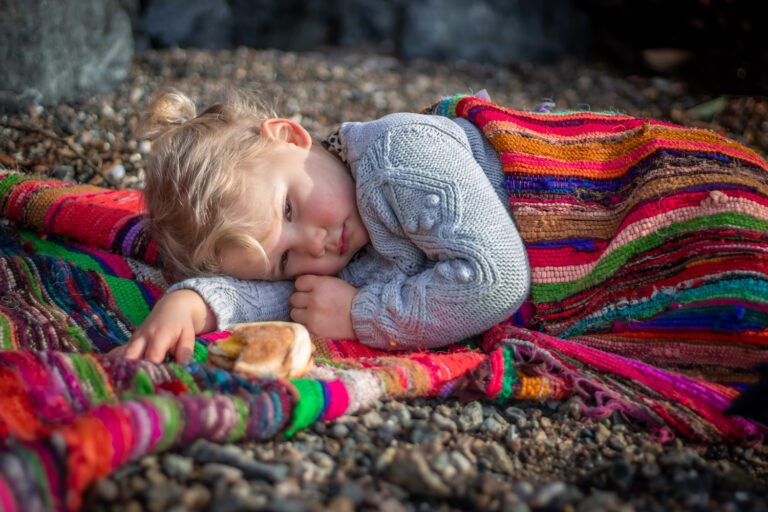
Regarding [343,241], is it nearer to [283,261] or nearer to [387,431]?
[283,261]

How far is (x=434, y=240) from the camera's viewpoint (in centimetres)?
218

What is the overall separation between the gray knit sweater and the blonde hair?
0.15m

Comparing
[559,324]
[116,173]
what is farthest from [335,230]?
[116,173]

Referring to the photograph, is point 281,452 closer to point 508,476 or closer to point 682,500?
point 508,476

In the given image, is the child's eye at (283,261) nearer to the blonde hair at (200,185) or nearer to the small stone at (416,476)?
the blonde hair at (200,185)

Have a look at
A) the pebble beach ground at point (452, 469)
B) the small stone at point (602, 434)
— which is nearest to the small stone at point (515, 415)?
the pebble beach ground at point (452, 469)

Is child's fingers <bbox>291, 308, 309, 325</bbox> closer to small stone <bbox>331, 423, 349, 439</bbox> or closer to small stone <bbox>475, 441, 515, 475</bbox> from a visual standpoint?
small stone <bbox>331, 423, 349, 439</bbox>

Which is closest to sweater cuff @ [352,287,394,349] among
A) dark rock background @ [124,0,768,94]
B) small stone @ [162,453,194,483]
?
small stone @ [162,453,194,483]

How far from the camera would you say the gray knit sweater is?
2148 mm

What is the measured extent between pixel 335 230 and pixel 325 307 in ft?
0.82

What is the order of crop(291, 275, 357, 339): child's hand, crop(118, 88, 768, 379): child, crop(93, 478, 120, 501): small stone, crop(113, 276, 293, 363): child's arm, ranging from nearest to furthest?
crop(93, 478, 120, 501): small stone
crop(113, 276, 293, 363): child's arm
crop(118, 88, 768, 379): child
crop(291, 275, 357, 339): child's hand

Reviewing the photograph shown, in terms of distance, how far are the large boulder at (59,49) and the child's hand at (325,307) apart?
2705 mm

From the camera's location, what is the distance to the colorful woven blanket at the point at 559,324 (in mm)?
1604

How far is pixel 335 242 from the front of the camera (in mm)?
2340
